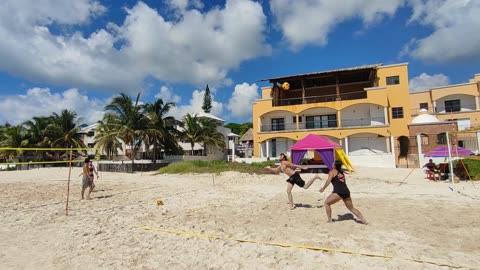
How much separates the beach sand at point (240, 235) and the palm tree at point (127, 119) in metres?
16.9

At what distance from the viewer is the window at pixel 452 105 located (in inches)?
1216

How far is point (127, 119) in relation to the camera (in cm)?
2653

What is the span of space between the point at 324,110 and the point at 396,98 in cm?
696

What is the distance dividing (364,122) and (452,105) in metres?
11.4

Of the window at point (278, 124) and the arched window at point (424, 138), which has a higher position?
the window at point (278, 124)

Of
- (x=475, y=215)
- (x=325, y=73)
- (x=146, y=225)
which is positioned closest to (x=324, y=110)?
(x=325, y=73)

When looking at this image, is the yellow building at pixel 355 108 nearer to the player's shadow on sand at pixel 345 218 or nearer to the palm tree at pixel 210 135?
the palm tree at pixel 210 135

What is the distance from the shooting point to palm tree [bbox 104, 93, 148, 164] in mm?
26094

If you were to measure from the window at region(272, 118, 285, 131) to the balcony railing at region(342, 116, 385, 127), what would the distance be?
6207mm

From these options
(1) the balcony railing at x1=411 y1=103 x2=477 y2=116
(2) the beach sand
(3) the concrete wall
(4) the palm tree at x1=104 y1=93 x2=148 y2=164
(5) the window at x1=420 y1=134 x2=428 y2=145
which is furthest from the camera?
(1) the balcony railing at x1=411 y1=103 x2=477 y2=116

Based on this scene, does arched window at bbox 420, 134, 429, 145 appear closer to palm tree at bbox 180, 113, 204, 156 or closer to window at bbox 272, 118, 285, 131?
window at bbox 272, 118, 285, 131

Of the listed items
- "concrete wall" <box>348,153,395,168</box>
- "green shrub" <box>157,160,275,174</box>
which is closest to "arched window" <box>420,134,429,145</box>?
"concrete wall" <box>348,153,395,168</box>

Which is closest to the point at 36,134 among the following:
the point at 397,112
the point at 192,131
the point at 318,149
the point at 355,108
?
the point at 192,131

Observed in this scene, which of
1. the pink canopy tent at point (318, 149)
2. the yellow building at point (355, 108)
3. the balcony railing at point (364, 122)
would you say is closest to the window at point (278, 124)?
the yellow building at point (355, 108)
